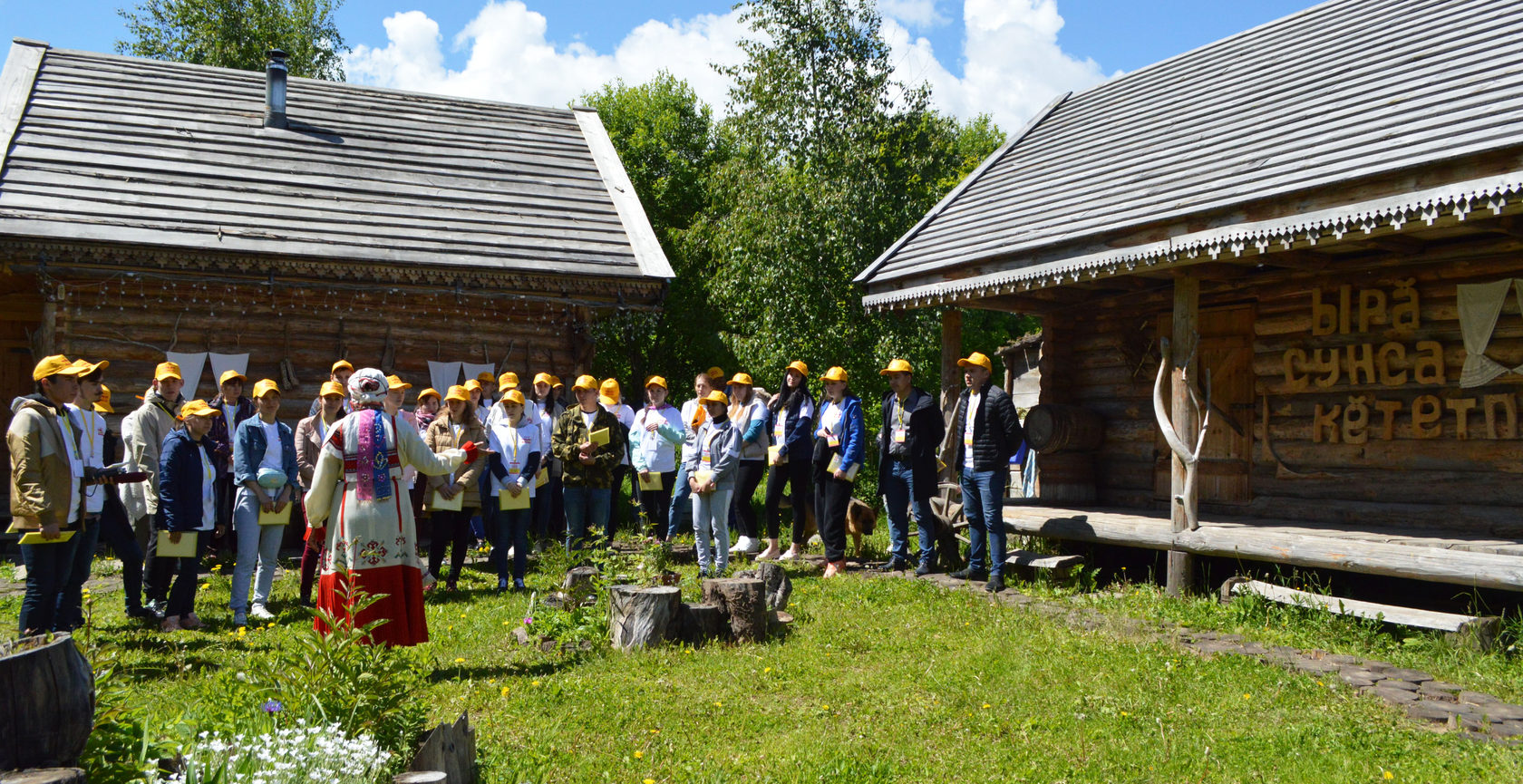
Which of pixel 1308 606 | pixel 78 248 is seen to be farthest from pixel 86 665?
pixel 78 248

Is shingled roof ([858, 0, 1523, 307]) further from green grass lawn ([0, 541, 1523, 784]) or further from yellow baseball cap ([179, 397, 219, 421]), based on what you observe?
yellow baseball cap ([179, 397, 219, 421])

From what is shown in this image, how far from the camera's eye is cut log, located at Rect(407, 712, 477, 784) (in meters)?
3.87

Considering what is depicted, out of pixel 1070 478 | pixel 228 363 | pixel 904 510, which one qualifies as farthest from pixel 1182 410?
pixel 228 363

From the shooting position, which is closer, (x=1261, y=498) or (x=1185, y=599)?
(x=1185, y=599)

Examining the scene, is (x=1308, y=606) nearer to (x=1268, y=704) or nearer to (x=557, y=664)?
(x=1268, y=704)

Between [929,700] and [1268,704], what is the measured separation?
187 centimetres

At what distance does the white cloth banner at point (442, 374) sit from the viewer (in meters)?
12.7

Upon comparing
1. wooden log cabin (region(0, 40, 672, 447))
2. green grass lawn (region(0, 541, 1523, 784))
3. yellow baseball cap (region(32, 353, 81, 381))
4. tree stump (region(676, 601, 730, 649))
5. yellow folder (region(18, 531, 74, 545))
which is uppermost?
wooden log cabin (region(0, 40, 672, 447))

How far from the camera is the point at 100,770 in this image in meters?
3.18

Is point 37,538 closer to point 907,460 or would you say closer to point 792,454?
point 792,454

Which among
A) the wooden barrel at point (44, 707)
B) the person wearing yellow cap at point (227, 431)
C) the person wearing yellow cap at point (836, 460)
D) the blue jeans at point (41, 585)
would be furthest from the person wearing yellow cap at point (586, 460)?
the wooden barrel at point (44, 707)

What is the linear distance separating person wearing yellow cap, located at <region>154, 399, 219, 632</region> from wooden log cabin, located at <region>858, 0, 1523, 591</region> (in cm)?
694

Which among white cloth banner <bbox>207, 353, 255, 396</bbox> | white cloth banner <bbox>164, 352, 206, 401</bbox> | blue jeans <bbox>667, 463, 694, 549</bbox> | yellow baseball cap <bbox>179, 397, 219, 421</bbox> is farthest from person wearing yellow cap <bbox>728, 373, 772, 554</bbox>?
white cloth banner <bbox>164, 352, 206, 401</bbox>

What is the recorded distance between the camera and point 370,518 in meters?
6.05
